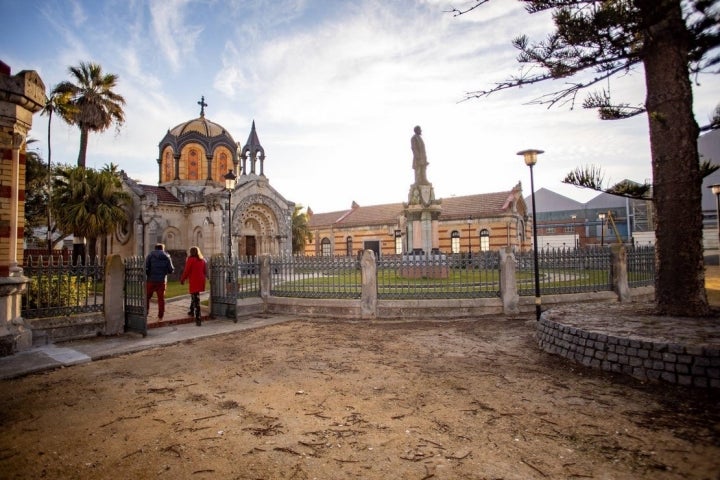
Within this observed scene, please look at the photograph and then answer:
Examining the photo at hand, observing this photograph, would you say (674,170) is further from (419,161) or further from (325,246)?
(325,246)

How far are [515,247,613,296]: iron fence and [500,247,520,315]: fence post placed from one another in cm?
62

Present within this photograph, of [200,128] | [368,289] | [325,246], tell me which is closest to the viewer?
[368,289]

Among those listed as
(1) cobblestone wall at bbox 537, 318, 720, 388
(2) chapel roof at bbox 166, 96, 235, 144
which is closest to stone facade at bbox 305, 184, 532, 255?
(2) chapel roof at bbox 166, 96, 235, 144

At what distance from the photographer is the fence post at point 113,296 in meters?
8.11

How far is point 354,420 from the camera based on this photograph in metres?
3.86

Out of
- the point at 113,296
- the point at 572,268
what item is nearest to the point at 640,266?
Answer: the point at 572,268

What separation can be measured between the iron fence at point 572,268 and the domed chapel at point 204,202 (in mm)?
19311

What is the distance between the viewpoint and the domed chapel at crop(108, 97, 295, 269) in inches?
968

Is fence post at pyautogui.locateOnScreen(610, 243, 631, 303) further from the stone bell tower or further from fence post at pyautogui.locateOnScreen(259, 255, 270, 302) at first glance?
fence post at pyautogui.locateOnScreen(259, 255, 270, 302)

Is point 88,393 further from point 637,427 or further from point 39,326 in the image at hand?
point 637,427

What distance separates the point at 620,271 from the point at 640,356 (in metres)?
7.00

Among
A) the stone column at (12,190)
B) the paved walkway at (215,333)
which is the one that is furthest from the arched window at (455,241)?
the stone column at (12,190)

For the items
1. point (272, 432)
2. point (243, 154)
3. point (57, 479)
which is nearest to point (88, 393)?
point (57, 479)

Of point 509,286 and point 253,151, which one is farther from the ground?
point 253,151
